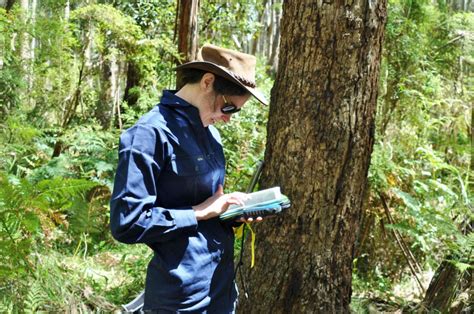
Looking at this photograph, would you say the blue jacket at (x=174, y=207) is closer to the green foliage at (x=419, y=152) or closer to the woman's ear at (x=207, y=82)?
the woman's ear at (x=207, y=82)

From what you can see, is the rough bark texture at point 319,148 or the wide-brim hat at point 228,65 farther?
the rough bark texture at point 319,148

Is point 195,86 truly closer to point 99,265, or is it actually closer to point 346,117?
point 346,117

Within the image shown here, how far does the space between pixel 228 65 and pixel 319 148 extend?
3.74 feet

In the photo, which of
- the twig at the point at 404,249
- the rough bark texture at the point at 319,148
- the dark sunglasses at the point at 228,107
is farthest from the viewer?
the twig at the point at 404,249

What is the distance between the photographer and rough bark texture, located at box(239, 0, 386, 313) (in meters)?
3.39

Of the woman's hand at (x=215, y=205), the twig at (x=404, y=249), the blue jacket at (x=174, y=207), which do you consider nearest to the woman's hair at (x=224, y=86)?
the blue jacket at (x=174, y=207)

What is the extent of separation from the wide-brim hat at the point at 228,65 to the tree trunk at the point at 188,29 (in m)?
4.17

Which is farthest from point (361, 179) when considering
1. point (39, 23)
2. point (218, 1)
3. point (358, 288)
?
point (218, 1)

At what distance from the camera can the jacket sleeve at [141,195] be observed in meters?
2.18

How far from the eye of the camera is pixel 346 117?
135 inches

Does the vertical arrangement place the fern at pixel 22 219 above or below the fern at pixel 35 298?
above

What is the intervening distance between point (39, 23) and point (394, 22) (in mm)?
5168

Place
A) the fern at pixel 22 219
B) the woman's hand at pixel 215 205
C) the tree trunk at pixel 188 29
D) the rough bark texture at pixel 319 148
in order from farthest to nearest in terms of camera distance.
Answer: the tree trunk at pixel 188 29 → the fern at pixel 22 219 → the rough bark texture at pixel 319 148 → the woman's hand at pixel 215 205

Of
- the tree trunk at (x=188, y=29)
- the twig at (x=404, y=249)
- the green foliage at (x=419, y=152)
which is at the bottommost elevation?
the twig at (x=404, y=249)
